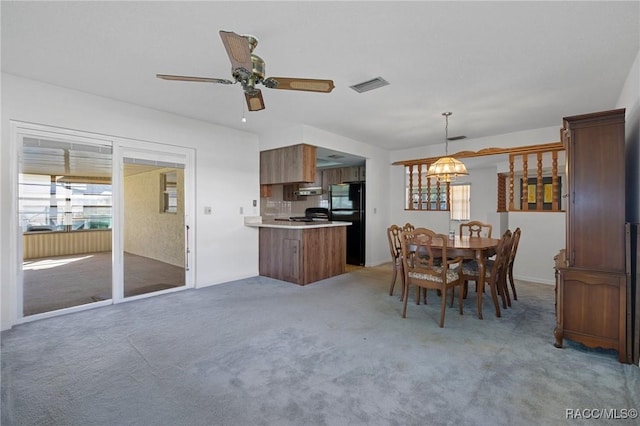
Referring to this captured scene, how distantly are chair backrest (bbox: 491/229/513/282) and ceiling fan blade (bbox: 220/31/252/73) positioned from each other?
3.10 metres

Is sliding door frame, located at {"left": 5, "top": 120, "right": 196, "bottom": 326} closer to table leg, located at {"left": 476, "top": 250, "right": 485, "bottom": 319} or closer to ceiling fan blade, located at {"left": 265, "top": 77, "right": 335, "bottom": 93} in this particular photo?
ceiling fan blade, located at {"left": 265, "top": 77, "right": 335, "bottom": 93}

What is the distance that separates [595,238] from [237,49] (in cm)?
306

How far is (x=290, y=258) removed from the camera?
475 cm

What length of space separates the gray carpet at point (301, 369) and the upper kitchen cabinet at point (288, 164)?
223cm

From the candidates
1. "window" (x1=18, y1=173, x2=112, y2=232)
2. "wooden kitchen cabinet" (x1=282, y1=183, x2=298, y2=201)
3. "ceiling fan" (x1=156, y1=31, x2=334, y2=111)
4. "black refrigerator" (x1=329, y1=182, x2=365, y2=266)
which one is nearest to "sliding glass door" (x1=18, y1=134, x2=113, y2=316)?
"window" (x1=18, y1=173, x2=112, y2=232)

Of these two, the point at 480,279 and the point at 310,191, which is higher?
the point at 310,191

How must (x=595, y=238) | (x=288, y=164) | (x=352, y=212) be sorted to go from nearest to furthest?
(x=595, y=238), (x=288, y=164), (x=352, y=212)

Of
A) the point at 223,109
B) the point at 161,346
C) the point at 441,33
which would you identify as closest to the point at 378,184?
the point at 223,109

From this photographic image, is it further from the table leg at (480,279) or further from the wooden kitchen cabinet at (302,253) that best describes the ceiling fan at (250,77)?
the wooden kitchen cabinet at (302,253)

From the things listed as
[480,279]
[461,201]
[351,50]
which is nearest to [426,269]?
[480,279]

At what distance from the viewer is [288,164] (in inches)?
195

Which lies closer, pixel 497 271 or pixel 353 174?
pixel 497 271

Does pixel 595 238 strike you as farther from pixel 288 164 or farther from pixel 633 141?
pixel 288 164

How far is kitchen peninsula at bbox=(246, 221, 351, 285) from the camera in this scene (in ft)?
15.1
